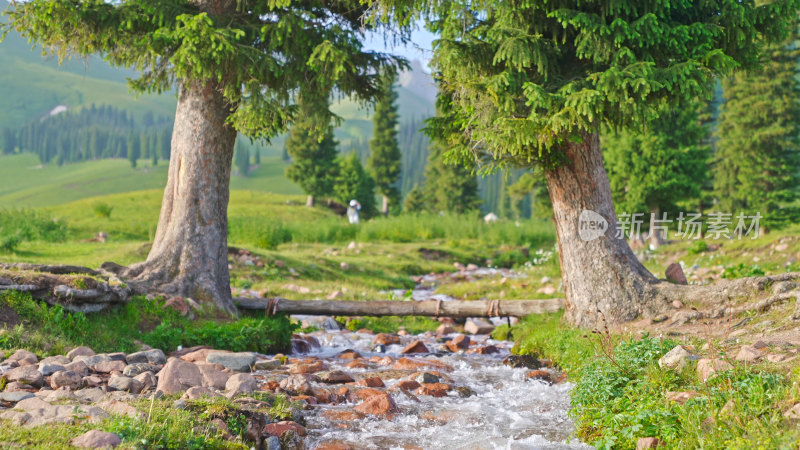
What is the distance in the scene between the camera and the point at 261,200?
53.2m

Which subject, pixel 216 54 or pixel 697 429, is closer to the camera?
pixel 697 429

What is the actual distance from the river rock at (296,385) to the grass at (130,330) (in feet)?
8.04

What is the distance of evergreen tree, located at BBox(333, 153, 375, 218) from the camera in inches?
2116

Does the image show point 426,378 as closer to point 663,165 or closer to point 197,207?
point 197,207

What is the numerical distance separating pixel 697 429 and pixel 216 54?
7985 mm

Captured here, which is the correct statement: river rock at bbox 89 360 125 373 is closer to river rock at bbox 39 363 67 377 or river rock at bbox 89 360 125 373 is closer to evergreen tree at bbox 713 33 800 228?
river rock at bbox 39 363 67 377

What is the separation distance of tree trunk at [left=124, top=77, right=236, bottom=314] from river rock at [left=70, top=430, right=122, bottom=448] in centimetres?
622

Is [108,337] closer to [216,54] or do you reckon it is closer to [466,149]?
[216,54]

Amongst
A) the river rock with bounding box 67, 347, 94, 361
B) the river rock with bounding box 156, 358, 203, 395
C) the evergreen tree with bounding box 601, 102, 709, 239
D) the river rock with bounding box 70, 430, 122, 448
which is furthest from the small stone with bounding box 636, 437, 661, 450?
the evergreen tree with bounding box 601, 102, 709, 239

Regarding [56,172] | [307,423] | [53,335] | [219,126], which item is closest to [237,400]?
[307,423]

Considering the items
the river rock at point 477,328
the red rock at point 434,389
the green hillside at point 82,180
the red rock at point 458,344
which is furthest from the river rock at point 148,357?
the green hillside at point 82,180

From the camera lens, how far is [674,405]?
5.08 m

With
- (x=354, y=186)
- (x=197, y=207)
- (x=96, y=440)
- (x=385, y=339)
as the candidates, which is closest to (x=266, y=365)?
(x=385, y=339)

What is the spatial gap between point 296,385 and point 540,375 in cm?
333
